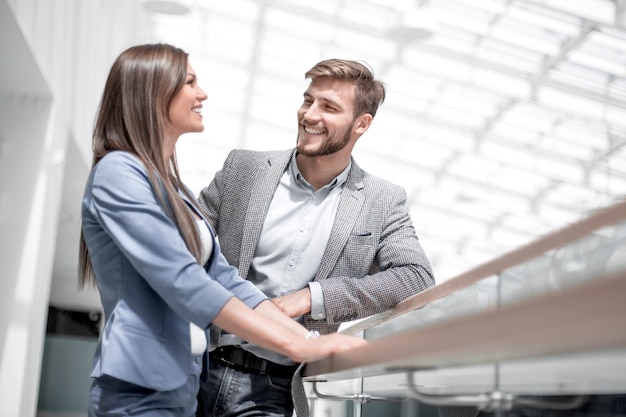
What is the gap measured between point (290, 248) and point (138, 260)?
1.07m

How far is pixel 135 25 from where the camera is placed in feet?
45.2

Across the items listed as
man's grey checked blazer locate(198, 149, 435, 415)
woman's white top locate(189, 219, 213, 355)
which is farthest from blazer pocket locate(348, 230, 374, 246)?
woman's white top locate(189, 219, 213, 355)

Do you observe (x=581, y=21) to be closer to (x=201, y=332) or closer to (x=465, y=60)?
(x=465, y=60)

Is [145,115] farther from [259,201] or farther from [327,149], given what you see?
A: [327,149]

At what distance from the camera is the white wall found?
22.5 feet

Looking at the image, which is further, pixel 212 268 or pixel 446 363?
pixel 212 268

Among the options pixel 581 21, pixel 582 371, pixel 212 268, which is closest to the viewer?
pixel 582 371

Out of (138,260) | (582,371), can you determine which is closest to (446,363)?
(582,371)

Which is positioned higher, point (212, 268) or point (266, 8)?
point (266, 8)

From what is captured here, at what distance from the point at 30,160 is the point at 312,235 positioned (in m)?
5.23

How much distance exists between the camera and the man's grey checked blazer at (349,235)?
9.18 feet

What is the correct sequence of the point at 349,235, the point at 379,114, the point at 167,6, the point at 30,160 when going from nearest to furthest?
the point at 349,235 < the point at 30,160 < the point at 167,6 < the point at 379,114

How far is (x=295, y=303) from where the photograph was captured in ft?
8.57

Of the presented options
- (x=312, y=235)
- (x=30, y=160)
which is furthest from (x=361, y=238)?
(x=30, y=160)
